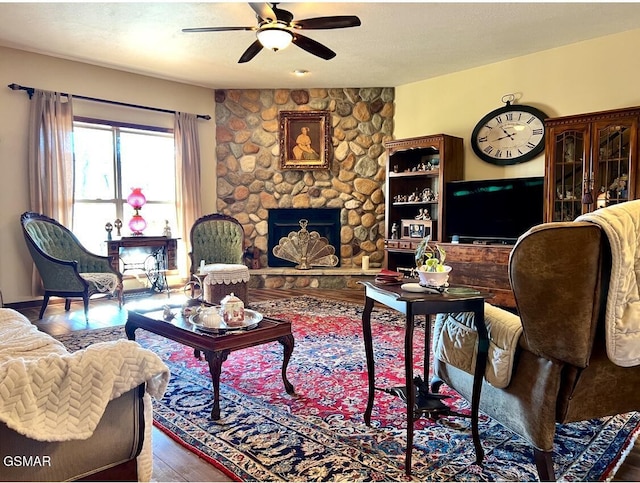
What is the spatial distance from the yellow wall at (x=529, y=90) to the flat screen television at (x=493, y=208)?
1.16ft

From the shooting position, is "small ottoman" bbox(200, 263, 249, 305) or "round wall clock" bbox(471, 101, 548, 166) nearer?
"small ottoman" bbox(200, 263, 249, 305)

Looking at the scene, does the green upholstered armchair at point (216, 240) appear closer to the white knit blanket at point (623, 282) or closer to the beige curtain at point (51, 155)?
the beige curtain at point (51, 155)

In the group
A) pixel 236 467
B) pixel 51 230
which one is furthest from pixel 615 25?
pixel 51 230

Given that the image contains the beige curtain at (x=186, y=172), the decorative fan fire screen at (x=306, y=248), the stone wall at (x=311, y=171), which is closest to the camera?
the beige curtain at (x=186, y=172)

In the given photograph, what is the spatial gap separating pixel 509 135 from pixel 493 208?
90cm

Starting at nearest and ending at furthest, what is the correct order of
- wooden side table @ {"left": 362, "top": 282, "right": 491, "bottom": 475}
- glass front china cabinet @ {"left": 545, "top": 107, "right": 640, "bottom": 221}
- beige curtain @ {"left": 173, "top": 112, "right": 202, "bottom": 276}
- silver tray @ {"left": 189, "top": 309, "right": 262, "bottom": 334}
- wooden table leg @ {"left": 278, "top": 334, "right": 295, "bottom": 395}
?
wooden side table @ {"left": 362, "top": 282, "right": 491, "bottom": 475}
silver tray @ {"left": 189, "top": 309, "right": 262, "bottom": 334}
wooden table leg @ {"left": 278, "top": 334, "right": 295, "bottom": 395}
glass front china cabinet @ {"left": 545, "top": 107, "right": 640, "bottom": 221}
beige curtain @ {"left": 173, "top": 112, "right": 202, "bottom": 276}

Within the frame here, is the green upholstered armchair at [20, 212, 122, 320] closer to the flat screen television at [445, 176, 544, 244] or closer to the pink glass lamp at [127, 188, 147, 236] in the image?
the pink glass lamp at [127, 188, 147, 236]

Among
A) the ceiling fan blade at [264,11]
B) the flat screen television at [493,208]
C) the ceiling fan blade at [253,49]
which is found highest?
the ceiling fan blade at [264,11]

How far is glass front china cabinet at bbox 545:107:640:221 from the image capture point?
403 cm

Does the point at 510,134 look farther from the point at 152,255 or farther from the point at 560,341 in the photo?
the point at 152,255

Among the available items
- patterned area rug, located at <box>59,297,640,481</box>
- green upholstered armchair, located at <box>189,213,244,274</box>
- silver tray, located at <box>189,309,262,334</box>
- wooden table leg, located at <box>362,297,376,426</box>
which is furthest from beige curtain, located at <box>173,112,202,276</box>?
wooden table leg, located at <box>362,297,376,426</box>

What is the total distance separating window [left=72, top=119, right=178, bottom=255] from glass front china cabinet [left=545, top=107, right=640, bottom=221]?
475cm

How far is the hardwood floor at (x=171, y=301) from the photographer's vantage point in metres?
1.81

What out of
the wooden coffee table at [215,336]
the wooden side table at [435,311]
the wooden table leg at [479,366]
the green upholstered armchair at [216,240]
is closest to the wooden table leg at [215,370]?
the wooden coffee table at [215,336]
